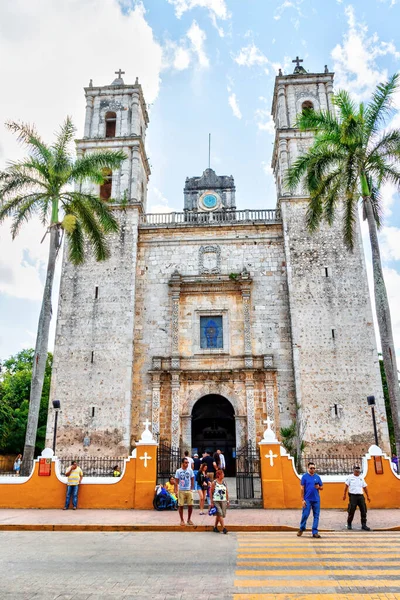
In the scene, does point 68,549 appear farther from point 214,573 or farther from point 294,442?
point 294,442

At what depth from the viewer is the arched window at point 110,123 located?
82.9 ft

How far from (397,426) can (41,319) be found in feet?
35.6

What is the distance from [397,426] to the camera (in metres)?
12.8

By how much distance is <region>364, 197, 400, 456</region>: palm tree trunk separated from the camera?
512 inches

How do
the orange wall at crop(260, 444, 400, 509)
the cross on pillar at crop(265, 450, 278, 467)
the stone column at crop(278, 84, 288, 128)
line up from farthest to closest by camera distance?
1. the stone column at crop(278, 84, 288, 128)
2. the cross on pillar at crop(265, 450, 278, 467)
3. the orange wall at crop(260, 444, 400, 509)

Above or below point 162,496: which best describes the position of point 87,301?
above

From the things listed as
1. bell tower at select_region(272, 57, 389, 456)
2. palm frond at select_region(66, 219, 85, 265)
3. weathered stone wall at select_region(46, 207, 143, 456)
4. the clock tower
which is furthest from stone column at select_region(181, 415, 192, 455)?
the clock tower

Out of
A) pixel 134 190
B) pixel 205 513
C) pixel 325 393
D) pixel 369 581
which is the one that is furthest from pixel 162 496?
pixel 134 190

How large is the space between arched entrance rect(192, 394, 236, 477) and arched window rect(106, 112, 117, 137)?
49.2 feet

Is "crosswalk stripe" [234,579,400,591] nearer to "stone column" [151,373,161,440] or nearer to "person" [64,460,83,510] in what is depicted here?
"person" [64,460,83,510]

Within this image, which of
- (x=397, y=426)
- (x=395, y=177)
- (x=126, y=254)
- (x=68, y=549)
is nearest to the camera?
(x=68, y=549)

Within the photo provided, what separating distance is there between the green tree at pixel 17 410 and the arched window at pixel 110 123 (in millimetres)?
15442

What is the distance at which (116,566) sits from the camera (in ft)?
20.6

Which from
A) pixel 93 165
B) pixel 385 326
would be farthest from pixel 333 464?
pixel 93 165
